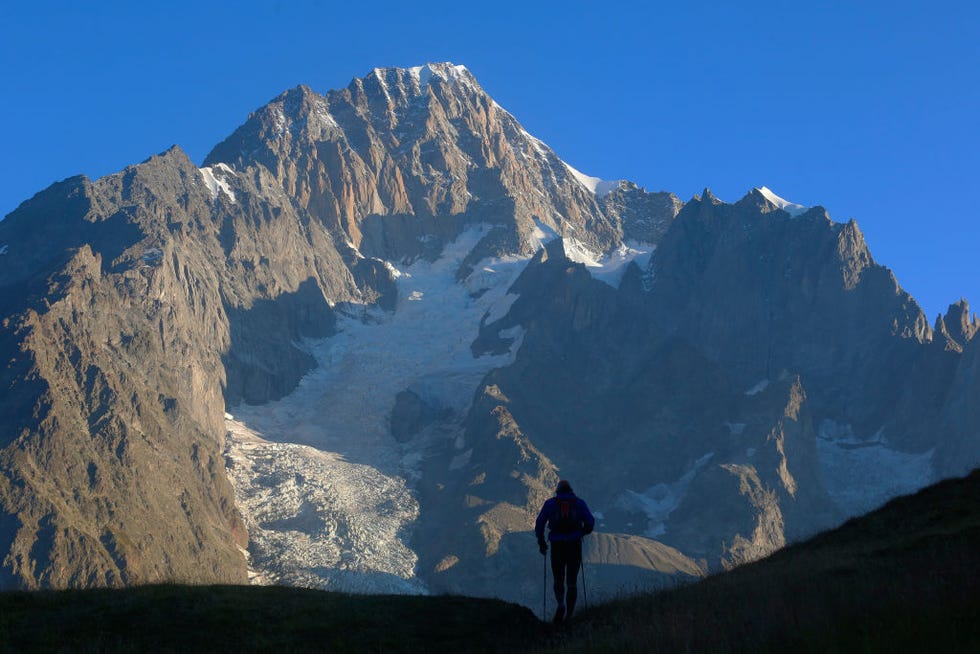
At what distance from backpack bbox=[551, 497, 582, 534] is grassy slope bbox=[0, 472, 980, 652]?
2.27 meters

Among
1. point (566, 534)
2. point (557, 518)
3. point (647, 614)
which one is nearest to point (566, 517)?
point (557, 518)

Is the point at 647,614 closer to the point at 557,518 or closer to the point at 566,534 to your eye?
the point at 566,534

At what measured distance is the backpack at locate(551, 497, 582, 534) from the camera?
27688mm

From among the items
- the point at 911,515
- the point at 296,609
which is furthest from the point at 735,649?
the point at 911,515

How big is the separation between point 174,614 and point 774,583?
14739 mm

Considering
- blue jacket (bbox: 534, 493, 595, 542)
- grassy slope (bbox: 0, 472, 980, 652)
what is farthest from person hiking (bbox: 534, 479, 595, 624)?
grassy slope (bbox: 0, 472, 980, 652)

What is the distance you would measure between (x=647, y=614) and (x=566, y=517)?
3.14m

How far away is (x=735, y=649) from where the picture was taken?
2006 centimetres

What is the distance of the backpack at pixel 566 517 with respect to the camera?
27.7 meters

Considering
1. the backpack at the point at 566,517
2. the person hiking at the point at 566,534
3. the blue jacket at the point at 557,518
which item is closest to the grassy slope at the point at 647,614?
the person hiking at the point at 566,534

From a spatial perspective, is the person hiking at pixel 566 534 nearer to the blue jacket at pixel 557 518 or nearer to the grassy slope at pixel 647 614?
the blue jacket at pixel 557 518

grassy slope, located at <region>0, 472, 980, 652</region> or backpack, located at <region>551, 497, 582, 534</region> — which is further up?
backpack, located at <region>551, 497, 582, 534</region>

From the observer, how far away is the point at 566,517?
90.9ft

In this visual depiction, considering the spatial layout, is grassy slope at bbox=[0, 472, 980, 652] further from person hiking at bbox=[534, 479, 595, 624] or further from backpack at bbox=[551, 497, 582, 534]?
backpack at bbox=[551, 497, 582, 534]
